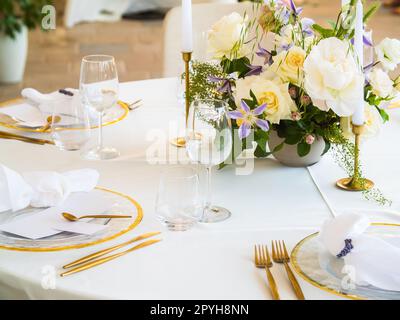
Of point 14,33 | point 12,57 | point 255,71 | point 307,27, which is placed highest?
point 307,27

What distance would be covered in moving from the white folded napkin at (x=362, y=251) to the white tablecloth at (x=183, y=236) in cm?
8

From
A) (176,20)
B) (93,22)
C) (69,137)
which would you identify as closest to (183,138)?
(69,137)

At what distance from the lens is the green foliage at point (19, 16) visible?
5059 mm

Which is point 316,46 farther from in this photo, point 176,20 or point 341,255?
point 176,20

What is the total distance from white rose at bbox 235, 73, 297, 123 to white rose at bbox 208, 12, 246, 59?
11 cm

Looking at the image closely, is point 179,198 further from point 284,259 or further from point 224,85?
point 224,85

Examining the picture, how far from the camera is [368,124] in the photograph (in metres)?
1.73

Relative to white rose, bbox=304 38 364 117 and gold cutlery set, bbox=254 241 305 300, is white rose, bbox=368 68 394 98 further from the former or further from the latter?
gold cutlery set, bbox=254 241 305 300

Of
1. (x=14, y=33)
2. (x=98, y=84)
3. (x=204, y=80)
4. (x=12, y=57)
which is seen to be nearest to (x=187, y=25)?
(x=204, y=80)

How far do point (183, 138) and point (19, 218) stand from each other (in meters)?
0.65

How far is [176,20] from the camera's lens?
3.10 m

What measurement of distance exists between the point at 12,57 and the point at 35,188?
3.80 meters

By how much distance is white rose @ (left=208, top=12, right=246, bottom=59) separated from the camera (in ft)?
5.84

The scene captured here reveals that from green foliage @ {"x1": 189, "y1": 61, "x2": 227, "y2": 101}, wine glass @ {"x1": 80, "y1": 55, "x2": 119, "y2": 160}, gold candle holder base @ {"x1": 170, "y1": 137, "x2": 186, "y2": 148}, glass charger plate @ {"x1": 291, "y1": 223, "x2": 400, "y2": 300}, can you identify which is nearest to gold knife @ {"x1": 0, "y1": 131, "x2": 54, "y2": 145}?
wine glass @ {"x1": 80, "y1": 55, "x2": 119, "y2": 160}
